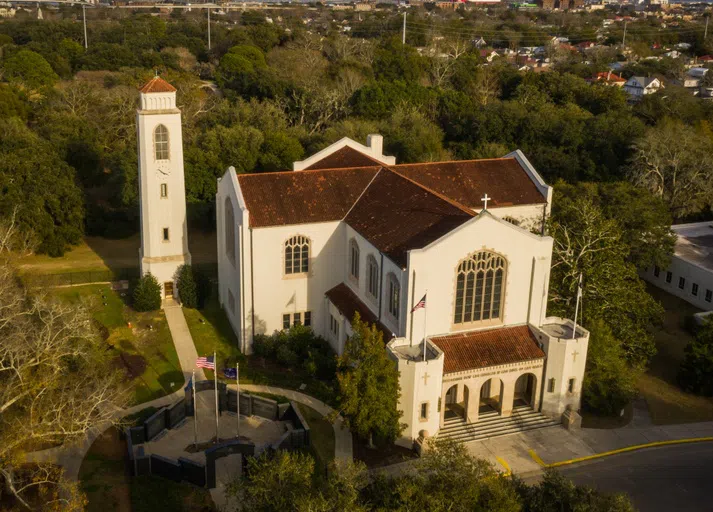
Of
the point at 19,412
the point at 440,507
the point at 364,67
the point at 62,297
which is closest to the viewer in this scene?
the point at 440,507

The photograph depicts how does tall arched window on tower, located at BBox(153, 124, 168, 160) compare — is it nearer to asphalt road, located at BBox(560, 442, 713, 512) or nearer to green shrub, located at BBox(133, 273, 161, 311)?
green shrub, located at BBox(133, 273, 161, 311)

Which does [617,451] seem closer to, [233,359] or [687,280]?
[233,359]

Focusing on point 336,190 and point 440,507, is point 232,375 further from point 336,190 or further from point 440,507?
point 440,507

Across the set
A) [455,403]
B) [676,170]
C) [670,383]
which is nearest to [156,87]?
[455,403]

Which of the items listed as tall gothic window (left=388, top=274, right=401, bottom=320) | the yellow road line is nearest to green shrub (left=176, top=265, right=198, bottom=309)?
tall gothic window (left=388, top=274, right=401, bottom=320)

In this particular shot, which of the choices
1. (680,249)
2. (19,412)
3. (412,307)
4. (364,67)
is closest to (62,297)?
(19,412)
